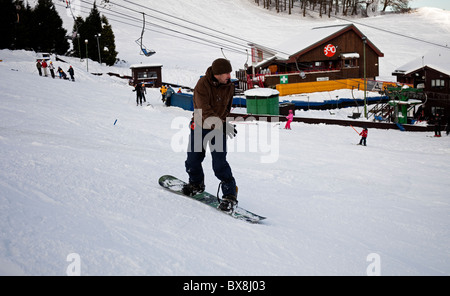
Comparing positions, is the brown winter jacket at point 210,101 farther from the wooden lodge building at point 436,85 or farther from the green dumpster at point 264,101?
the wooden lodge building at point 436,85

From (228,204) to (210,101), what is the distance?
1.25 metres

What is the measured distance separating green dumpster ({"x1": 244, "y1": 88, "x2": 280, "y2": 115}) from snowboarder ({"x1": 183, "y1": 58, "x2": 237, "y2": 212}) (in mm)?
19985

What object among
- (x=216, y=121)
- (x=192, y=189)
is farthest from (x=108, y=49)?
(x=216, y=121)

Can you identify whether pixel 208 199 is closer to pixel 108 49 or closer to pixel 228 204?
pixel 228 204

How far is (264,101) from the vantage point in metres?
24.2

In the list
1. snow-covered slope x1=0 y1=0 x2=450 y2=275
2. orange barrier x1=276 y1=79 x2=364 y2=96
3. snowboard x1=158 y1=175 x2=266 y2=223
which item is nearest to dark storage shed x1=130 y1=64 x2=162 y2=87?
orange barrier x1=276 y1=79 x2=364 y2=96

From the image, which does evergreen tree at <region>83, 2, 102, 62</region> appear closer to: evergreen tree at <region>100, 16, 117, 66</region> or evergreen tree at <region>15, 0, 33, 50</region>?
evergreen tree at <region>100, 16, 117, 66</region>

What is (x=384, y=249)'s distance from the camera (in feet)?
11.6

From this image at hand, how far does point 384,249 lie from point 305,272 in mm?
1187

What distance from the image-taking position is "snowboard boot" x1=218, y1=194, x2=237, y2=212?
14.0 ft

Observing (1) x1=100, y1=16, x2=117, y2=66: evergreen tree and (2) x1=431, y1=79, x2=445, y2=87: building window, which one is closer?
(2) x1=431, y1=79, x2=445, y2=87: building window

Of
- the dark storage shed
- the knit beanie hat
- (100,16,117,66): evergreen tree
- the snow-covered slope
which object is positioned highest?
(100,16,117,66): evergreen tree

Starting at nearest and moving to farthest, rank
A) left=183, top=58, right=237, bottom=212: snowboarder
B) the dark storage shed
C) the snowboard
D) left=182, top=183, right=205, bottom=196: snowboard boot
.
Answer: the snowboard
left=183, top=58, right=237, bottom=212: snowboarder
left=182, top=183, right=205, bottom=196: snowboard boot
the dark storage shed
